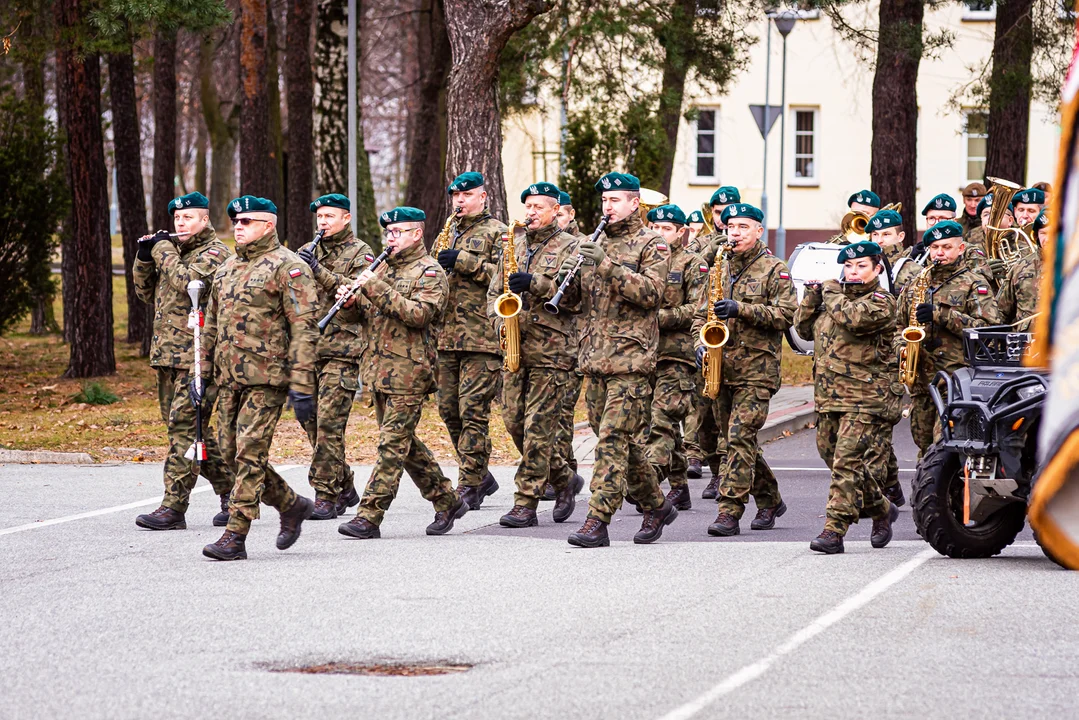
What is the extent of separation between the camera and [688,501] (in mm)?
11672

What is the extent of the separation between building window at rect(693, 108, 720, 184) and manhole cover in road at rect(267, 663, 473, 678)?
35.1m

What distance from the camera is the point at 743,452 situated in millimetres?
10203

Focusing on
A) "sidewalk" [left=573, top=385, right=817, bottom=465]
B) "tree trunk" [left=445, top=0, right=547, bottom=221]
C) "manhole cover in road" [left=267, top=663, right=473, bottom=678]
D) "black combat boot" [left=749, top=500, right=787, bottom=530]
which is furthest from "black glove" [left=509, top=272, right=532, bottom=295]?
"tree trunk" [left=445, top=0, right=547, bottom=221]

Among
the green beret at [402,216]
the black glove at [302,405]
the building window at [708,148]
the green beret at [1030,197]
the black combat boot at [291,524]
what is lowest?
the black combat boot at [291,524]

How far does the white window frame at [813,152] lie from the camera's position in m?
40.8

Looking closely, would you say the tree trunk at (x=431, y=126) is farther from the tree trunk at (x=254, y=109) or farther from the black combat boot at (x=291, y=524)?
the black combat boot at (x=291, y=524)

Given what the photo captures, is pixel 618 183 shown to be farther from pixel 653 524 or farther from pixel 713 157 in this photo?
pixel 713 157

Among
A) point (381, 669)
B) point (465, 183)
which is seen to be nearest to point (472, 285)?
point (465, 183)

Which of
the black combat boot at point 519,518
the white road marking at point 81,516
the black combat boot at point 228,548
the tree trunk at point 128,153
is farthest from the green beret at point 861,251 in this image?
the tree trunk at point 128,153

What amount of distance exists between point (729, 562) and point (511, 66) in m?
15.8

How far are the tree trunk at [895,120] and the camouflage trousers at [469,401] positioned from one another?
1104 centimetres

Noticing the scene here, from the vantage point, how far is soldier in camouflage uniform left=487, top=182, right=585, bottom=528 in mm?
10508

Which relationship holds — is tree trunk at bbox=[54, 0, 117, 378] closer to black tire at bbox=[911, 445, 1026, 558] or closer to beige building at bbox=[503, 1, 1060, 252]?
black tire at bbox=[911, 445, 1026, 558]

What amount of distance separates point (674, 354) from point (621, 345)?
63.7 inches
